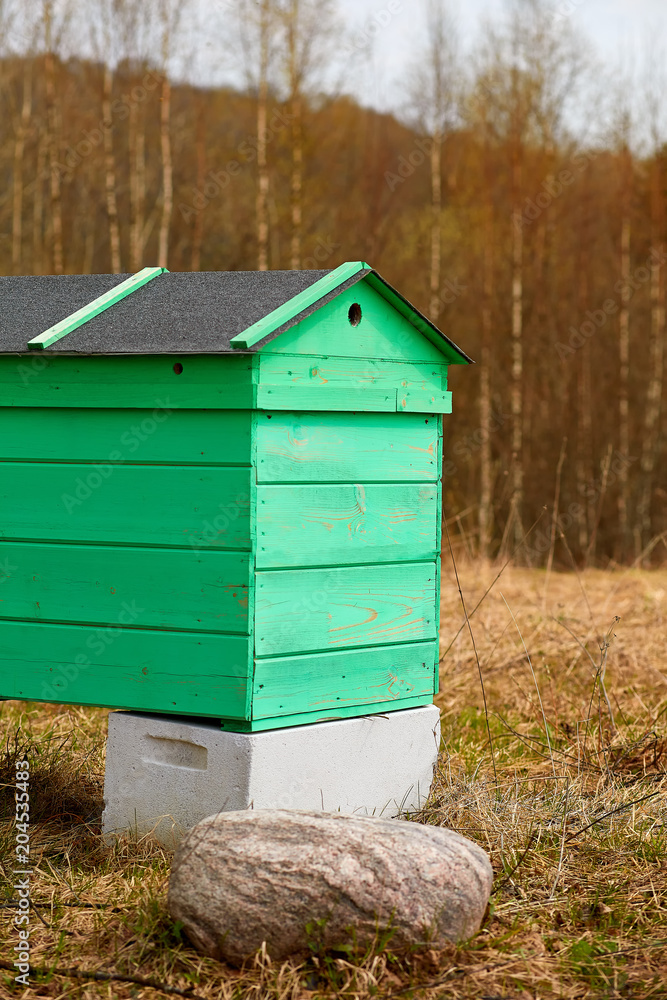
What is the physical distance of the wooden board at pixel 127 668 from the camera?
126 inches

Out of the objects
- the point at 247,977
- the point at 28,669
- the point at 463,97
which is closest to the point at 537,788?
the point at 247,977

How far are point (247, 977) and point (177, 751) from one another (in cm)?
90

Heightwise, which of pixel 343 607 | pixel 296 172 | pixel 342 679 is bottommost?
pixel 342 679

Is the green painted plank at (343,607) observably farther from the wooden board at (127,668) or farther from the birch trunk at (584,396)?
the birch trunk at (584,396)

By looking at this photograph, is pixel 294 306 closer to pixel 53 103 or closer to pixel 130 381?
pixel 130 381

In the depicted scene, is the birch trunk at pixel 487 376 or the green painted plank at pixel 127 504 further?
the birch trunk at pixel 487 376

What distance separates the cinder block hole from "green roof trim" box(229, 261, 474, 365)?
1.28 metres

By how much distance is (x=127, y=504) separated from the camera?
3322 mm

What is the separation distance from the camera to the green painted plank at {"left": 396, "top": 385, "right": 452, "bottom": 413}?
359cm

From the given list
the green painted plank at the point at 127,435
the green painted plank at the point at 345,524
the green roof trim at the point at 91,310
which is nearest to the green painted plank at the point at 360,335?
the green painted plank at the point at 127,435

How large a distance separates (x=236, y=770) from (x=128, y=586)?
Answer: 2.20 ft

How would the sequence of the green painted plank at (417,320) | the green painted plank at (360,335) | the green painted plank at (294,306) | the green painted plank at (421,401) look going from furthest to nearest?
the green painted plank at (421,401) < the green painted plank at (417,320) < the green painted plank at (360,335) < the green painted plank at (294,306)

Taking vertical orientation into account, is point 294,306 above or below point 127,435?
above

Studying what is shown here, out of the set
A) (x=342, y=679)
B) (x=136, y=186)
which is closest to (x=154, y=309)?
(x=342, y=679)
